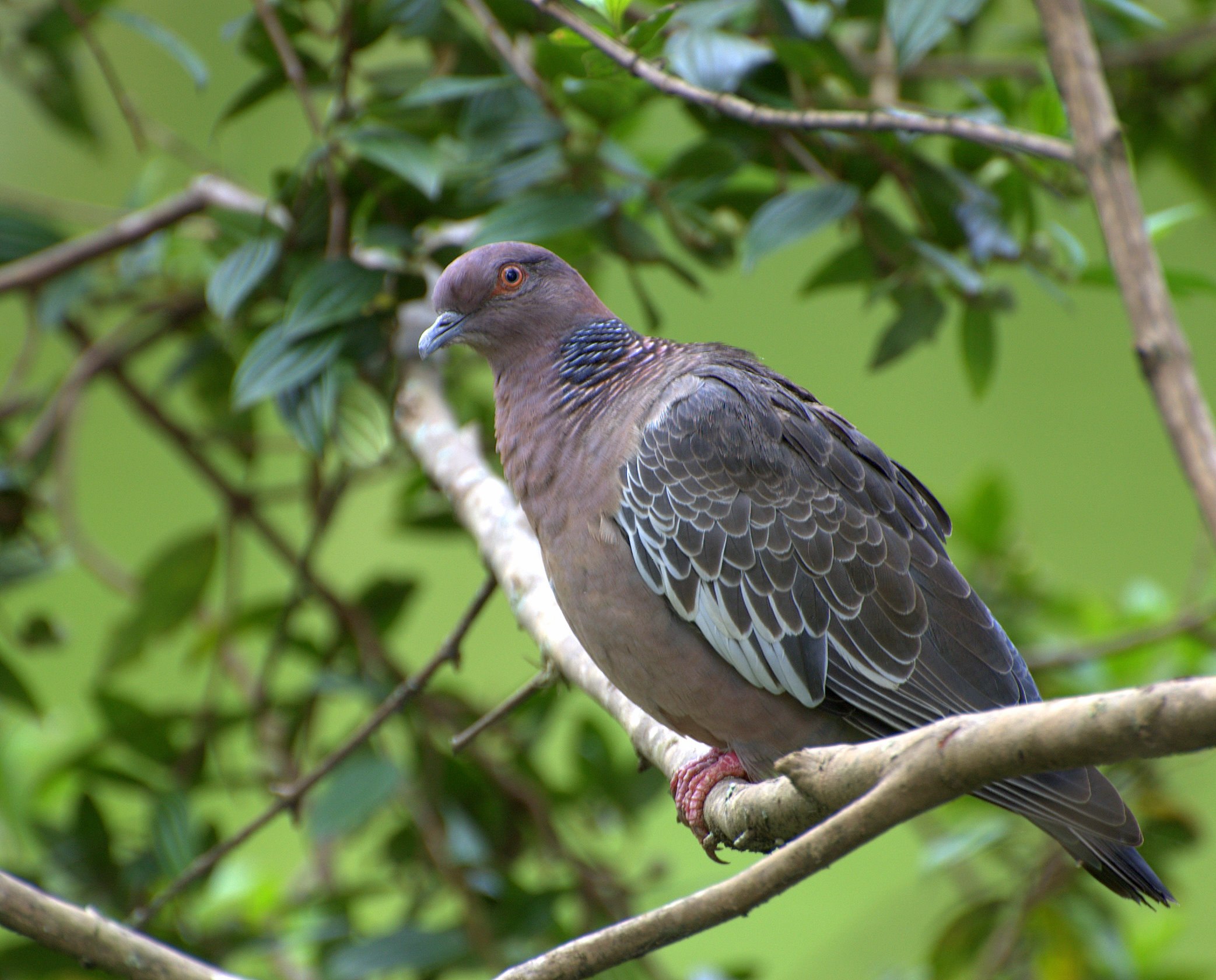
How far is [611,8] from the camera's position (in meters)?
1.50

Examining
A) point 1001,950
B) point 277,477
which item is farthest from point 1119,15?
point 277,477

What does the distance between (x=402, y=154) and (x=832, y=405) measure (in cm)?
258

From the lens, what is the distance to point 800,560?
1401 mm

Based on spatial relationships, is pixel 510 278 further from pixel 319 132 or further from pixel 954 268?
pixel 954 268

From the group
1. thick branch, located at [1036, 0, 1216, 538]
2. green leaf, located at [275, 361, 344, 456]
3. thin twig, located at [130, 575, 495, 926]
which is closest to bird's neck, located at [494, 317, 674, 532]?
thin twig, located at [130, 575, 495, 926]

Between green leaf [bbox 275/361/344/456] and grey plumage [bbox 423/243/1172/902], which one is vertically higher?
green leaf [bbox 275/361/344/456]

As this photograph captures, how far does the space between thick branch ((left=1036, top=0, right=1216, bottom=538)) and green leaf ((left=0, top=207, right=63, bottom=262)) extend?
1.84 m

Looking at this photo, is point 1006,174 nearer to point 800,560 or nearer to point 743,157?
point 743,157

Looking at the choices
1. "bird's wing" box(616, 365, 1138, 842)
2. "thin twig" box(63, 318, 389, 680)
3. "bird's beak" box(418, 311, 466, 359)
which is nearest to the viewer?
"bird's wing" box(616, 365, 1138, 842)

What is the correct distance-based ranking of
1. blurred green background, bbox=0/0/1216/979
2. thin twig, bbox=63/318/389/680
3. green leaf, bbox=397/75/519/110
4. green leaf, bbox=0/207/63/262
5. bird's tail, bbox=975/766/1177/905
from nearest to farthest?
bird's tail, bbox=975/766/1177/905 → green leaf, bbox=397/75/519/110 → green leaf, bbox=0/207/63/262 → thin twig, bbox=63/318/389/680 → blurred green background, bbox=0/0/1216/979

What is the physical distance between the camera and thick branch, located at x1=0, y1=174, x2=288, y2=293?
214 centimetres

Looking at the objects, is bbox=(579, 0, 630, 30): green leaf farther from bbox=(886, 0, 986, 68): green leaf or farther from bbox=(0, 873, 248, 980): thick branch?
bbox=(0, 873, 248, 980): thick branch

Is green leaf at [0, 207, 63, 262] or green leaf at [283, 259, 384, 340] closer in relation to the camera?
green leaf at [283, 259, 384, 340]

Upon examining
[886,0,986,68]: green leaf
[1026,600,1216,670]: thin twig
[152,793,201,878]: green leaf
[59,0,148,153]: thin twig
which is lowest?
[1026,600,1216,670]: thin twig
